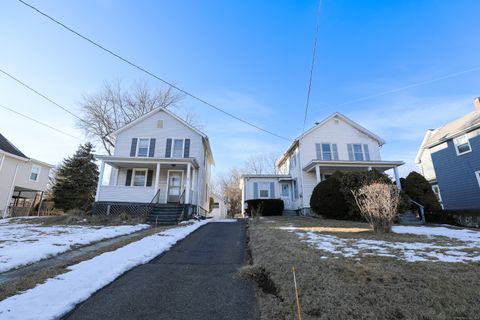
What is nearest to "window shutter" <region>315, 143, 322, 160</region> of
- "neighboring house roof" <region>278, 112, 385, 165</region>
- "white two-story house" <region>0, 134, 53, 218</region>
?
"neighboring house roof" <region>278, 112, 385, 165</region>

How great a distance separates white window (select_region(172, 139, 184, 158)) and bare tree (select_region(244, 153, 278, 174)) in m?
24.4

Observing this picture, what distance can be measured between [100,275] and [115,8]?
29.8 feet

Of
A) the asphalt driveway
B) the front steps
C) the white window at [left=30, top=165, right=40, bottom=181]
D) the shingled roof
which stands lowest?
the asphalt driveway

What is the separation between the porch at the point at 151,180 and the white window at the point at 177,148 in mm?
1023

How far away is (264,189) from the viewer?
2158cm

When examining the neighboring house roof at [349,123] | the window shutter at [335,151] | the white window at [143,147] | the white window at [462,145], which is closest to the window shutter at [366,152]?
the neighboring house roof at [349,123]

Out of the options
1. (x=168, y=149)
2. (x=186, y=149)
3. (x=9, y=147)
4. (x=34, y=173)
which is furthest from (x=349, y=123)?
(x=9, y=147)

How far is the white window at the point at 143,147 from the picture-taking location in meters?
17.8

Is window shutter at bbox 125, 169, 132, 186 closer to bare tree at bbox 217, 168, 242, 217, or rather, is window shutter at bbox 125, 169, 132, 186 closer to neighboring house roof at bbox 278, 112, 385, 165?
neighboring house roof at bbox 278, 112, 385, 165

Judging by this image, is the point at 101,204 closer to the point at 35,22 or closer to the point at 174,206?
the point at 174,206

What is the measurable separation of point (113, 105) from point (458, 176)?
101 feet

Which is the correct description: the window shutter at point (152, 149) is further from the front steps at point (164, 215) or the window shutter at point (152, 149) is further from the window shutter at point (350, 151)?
the window shutter at point (350, 151)

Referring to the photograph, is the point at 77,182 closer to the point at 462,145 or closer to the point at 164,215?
the point at 164,215

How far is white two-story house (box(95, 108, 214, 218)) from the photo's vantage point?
1532 centimetres
